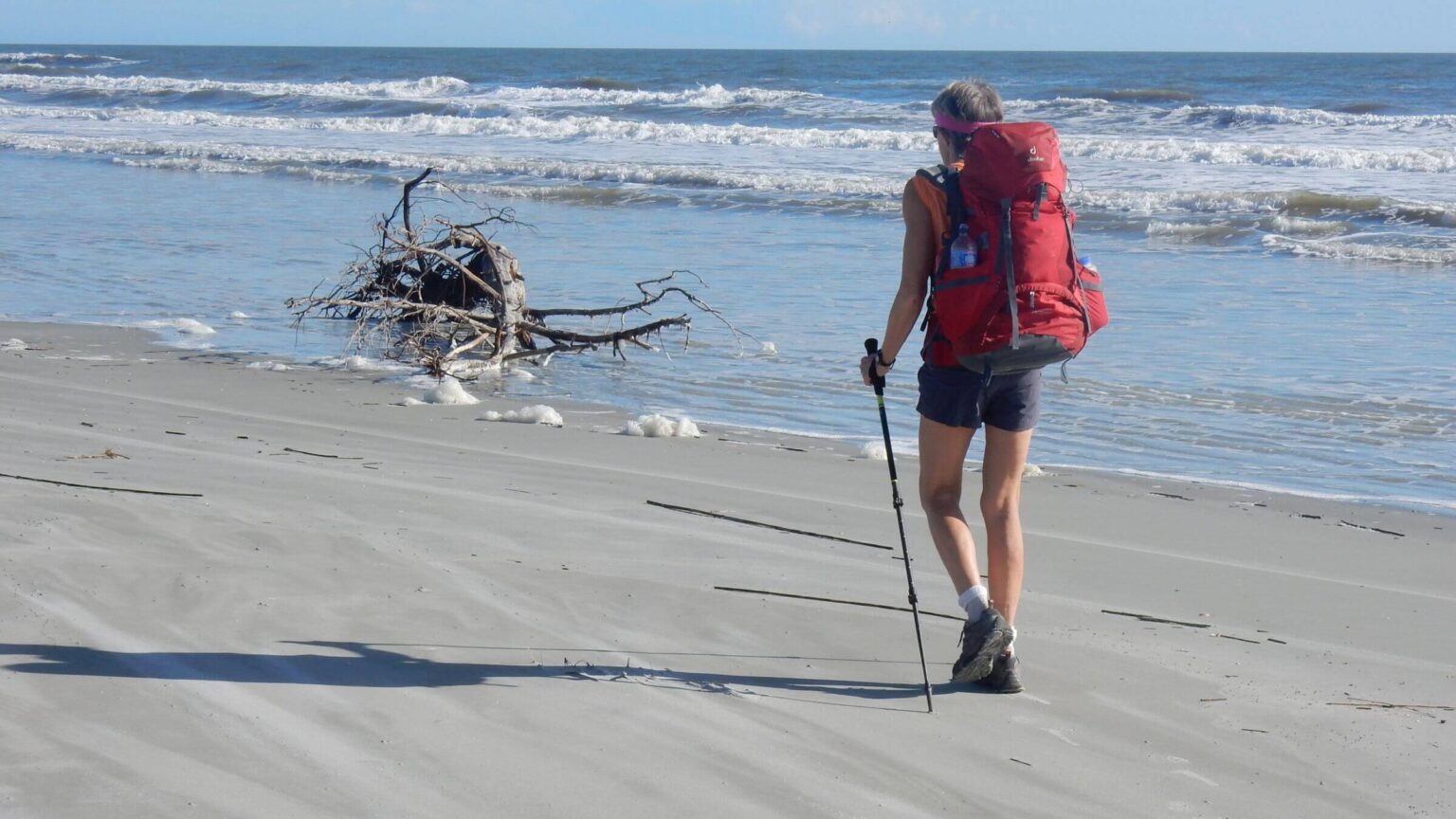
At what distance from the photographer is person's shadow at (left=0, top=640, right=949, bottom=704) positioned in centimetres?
341

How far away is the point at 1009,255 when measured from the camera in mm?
3354

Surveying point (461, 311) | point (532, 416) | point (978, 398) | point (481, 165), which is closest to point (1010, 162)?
point (978, 398)

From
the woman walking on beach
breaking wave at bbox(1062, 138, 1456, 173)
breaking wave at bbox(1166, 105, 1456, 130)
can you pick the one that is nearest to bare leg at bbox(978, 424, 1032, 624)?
the woman walking on beach

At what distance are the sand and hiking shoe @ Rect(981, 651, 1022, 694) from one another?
0.22ft

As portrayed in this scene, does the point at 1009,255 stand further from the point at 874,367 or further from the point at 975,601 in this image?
the point at 975,601

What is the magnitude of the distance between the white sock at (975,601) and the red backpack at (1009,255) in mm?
641

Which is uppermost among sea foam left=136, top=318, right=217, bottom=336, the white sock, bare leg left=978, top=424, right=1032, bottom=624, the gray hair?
the gray hair

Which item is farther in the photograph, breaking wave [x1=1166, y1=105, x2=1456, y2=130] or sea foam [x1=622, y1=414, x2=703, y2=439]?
breaking wave [x1=1166, y1=105, x2=1456, y2=130]

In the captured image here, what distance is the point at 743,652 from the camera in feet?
12.8

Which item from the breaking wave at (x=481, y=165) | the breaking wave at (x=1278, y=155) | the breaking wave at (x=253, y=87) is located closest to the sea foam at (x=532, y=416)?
the breaking wave at (x=481, y=165)

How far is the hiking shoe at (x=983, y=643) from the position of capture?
3.65 metres

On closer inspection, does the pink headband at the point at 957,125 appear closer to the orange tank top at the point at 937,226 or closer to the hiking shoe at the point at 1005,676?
the orange tank top at the point at 937,226

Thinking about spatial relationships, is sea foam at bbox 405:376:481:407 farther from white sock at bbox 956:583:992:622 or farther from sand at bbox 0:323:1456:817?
white sock at bbox 956:583:992:622

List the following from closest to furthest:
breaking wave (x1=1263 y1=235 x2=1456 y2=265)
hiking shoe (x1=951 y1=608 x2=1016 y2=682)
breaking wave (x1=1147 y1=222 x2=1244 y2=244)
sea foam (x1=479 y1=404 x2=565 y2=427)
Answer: hiking shoe (x1=951 y1=608 x2=1016 y2=682), sea foam (x1=479 y1=404 x2=565 y2=427), breaking wave (x1=1263 y1=235 x2=1456 y2=265), breaking wave (x1=1147 y1=222 x2=1244 y2=244)
